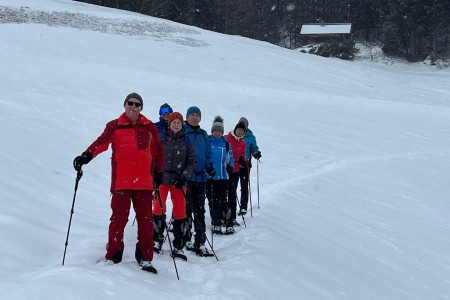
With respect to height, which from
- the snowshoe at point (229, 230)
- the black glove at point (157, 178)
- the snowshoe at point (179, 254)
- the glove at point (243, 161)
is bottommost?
the snowshoe at point (229, 230)

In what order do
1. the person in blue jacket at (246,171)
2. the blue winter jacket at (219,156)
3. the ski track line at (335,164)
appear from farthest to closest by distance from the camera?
the ski track line at (335,164) < the person in blue jacket at (246,171) < the blue winter jacket at (219,156)

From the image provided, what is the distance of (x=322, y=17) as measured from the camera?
8150 centimetres

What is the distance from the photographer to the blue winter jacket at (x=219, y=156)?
8016 mm

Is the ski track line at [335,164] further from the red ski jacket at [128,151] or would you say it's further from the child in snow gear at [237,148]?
the red ski jacket at [128,151]

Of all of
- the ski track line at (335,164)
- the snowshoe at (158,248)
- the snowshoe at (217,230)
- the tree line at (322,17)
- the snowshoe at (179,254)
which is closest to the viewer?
the snowshoe at (179,254)

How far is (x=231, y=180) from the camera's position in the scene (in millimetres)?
9062

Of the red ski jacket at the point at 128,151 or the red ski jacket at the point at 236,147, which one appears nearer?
the red ski jacket at the point at 128,151

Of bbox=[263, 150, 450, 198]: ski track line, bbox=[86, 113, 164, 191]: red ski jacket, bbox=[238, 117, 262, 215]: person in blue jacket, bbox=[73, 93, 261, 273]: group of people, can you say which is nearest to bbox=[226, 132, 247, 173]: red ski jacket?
bbox=[73, 93, 261, 273]: group of people

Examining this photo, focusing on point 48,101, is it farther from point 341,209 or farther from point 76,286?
point 76,286

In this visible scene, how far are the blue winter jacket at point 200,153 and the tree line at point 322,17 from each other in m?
49.8

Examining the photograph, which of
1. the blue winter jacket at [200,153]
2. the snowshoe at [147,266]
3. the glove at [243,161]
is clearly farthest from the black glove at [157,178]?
the glove at [243,161]

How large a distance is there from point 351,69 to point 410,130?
16.4 meters

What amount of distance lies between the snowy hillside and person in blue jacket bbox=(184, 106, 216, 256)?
38 centimetres

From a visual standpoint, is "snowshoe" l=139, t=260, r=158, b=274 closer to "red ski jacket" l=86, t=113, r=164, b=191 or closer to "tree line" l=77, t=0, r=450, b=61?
"red ski jacket" l=86, t=113, r=164, b=191
